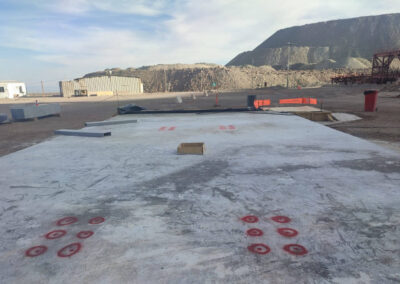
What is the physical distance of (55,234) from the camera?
235 centimetres

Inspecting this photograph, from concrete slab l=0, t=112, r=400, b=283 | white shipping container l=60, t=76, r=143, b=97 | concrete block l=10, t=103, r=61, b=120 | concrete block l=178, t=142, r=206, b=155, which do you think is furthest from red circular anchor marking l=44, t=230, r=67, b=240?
white shipping container l=60, t=76, r=143, b=97

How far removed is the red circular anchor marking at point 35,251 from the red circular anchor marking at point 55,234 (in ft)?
0.46

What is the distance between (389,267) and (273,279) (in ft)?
2.81

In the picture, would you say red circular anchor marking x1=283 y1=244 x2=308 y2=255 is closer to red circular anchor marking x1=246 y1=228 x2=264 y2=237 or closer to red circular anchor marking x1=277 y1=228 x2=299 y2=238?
red circular anchor marking x1=277 y1=228 x2=299 y2=238

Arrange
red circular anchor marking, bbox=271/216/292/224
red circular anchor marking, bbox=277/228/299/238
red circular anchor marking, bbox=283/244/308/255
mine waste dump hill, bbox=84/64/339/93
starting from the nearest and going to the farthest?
1. red circular anchor marking, bbox=283/244/308/255
2. red circular anchor marking, bbox=277/228/299/238
3. red circular anchor marking, bbox=271/216/292/224
4. mine waste dump hill, bbox=84/64/339/93

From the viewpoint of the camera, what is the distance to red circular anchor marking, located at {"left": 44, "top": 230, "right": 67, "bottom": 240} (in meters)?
2.30

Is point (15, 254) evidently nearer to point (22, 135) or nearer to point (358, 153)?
point (358, 153)

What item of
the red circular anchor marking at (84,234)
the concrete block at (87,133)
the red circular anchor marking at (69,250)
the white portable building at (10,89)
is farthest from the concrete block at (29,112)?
the white portable building at (10,89)

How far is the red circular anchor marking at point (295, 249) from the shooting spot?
1.99m

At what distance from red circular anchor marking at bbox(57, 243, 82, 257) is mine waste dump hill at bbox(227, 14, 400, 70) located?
106 meters

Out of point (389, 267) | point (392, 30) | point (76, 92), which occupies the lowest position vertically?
point (389, 267)

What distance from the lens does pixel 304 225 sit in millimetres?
2367

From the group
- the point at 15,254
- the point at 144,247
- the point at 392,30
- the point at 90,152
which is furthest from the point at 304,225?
the point at 392,30

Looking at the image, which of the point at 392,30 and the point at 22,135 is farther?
the point at 392,30
